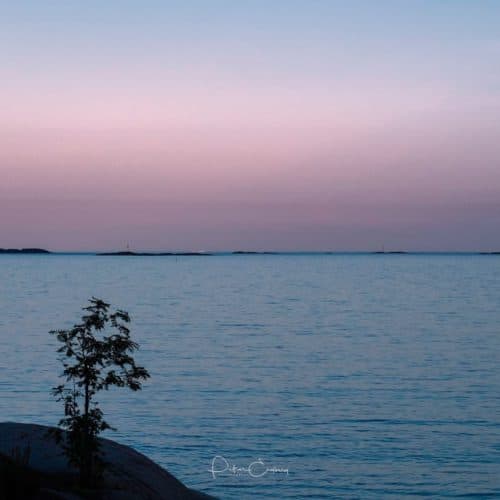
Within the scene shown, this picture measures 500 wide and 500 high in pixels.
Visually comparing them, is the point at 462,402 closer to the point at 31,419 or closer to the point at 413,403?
the point at 413,403

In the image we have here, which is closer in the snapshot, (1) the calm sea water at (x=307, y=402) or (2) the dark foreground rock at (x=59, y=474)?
(2) the dark foreground rock at (x=59, y=474)

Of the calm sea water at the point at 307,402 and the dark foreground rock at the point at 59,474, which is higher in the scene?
the calm sea water at the point at 307,402

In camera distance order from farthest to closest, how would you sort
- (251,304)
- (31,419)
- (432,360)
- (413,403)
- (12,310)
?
(251,304), (12,310), (432,360), (413,403), (31,419)

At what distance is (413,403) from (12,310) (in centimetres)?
6457

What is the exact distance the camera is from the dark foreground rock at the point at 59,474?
14.3 meters

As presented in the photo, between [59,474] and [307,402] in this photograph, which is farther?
[307,402]

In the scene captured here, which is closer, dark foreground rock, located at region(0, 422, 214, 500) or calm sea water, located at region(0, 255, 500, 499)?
dark foreground rock, located at region(0, 422, 214, 500)

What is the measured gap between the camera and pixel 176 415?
3119 cm

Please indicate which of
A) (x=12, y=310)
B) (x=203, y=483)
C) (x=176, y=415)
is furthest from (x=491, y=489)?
(x=12, y=310)

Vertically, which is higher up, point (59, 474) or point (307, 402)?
point (307, 402)

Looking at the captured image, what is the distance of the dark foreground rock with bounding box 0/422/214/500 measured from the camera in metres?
14.3

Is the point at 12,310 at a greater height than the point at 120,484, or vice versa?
the point at 12,310

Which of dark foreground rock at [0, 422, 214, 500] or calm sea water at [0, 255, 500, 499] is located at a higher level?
calm sea water at [0, 255, 500, 499]

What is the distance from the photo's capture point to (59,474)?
53.9ft
